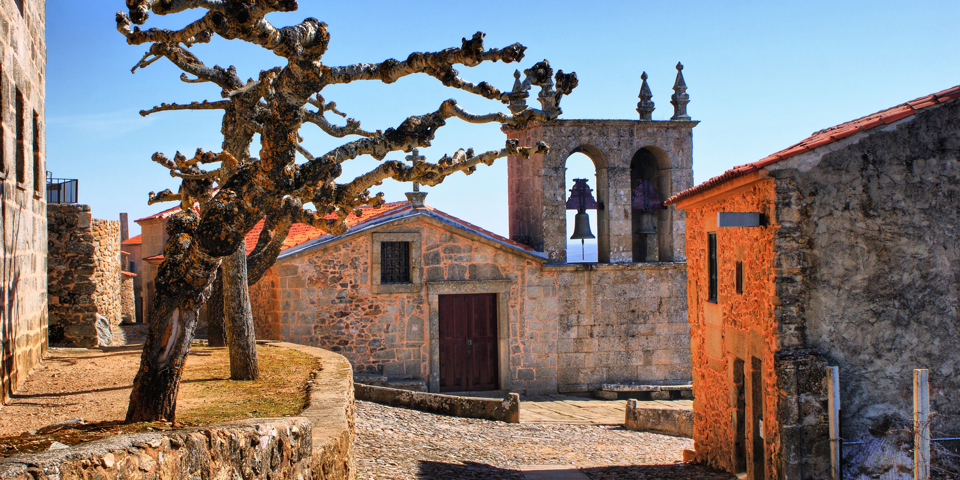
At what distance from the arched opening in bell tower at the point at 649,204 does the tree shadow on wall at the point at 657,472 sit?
800 cm

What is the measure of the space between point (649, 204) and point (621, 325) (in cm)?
308

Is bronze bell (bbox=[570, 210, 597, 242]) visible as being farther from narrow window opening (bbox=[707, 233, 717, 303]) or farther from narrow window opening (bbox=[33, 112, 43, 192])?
narrow window opening (bbox=[33, 112, 43, 192])

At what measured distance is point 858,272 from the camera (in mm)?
8086

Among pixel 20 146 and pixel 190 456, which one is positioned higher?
pixel 20 146

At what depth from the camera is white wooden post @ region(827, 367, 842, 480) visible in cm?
767

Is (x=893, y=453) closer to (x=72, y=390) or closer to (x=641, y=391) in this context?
(x=72, y=390)

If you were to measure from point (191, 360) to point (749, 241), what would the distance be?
7.55 m

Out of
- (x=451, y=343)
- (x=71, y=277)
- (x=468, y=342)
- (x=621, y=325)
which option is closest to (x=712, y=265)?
(x=621, y=325)

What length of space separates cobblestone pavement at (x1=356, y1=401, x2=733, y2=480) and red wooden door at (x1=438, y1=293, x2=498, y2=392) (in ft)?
12.5

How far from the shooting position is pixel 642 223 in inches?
700

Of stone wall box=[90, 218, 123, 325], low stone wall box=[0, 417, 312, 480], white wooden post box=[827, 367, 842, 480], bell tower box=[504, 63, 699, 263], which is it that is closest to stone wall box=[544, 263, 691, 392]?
bell tower box=[504, 63, 699, 263]

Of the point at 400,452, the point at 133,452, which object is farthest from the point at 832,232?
the point at 133,452

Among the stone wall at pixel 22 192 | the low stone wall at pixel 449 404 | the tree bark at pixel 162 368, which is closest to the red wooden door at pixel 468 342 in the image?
the low stone wall at pixel 449 404

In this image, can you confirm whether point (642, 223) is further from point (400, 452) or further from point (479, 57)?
point (479, 57)
